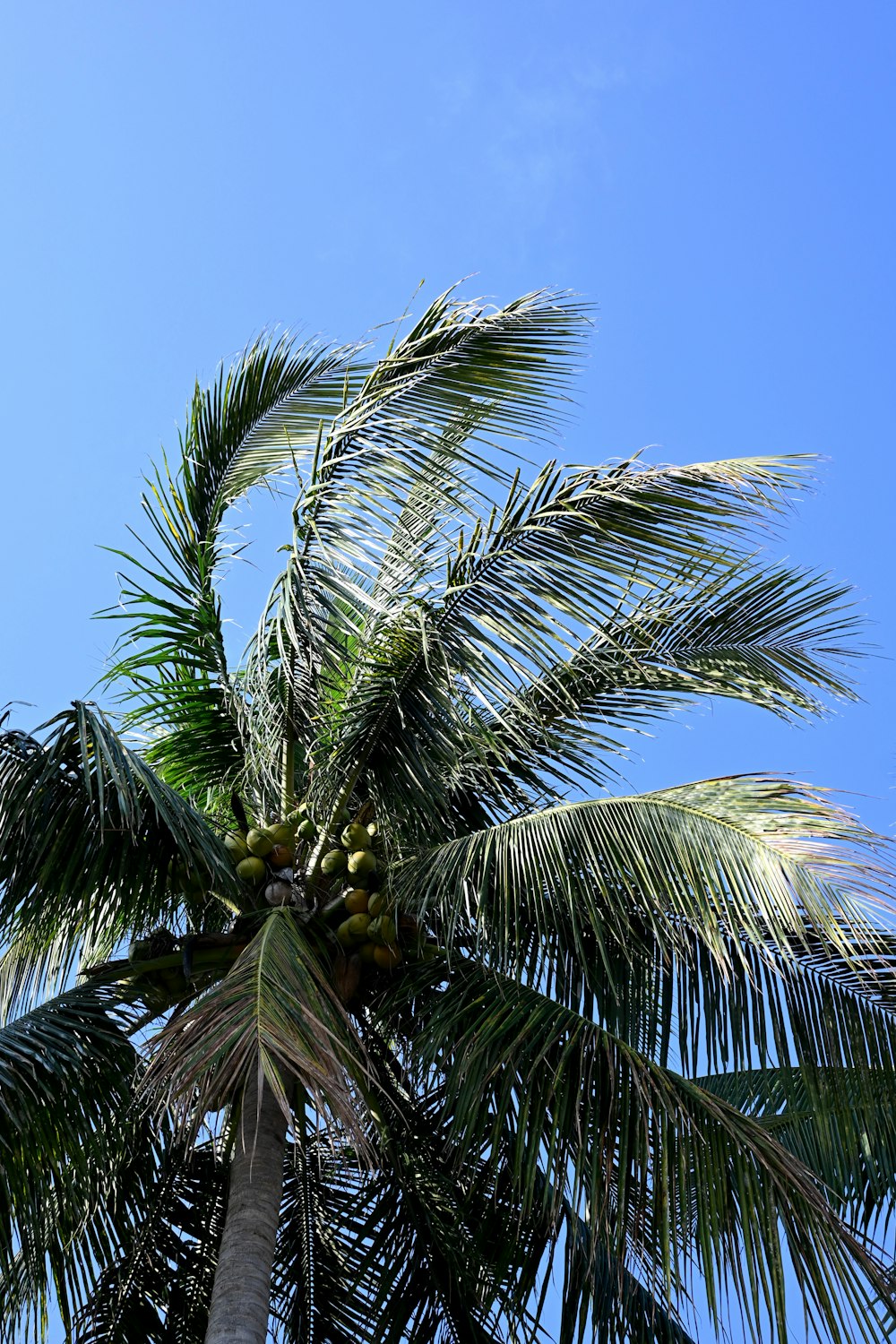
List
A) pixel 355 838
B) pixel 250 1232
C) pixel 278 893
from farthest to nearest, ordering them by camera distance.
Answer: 1. pixel 355 838
2. pixel 278 893
3. pixel 250 1232

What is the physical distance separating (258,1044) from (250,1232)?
1202mm

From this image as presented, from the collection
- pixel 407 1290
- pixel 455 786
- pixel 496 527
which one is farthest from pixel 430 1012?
pixel 496 527

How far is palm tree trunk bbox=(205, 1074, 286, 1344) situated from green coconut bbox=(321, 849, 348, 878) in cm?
91

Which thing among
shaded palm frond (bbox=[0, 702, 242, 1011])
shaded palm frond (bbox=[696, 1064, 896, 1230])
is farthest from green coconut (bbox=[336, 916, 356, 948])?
shaded palm frond (bbox=[696, 1064, 896, 1230])

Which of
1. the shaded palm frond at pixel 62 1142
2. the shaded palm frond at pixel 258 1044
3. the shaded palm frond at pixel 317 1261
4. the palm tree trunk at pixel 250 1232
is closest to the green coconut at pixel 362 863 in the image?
the shaded palm frond at pixel 258 1044

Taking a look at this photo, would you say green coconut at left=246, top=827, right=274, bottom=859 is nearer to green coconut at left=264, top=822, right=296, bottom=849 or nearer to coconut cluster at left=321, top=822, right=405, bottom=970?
green coconut at left=264, top=822, right=296, bottom=849

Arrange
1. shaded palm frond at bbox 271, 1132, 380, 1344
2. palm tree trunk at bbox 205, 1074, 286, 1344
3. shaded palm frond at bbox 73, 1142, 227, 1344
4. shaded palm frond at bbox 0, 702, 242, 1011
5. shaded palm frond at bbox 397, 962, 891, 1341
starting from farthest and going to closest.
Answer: shaded palm frond at bbox 271, 1132, 380, 1344 → shaded palm frond at bbox 73, 1142, 227, 1344 → shaded palm frond at bbox 0, 702, 242, 1011 → palm tree trunk at bbox 205, 1074, 286, 1344 → shaded palm frond at bbox 397, 962, 891, 1341

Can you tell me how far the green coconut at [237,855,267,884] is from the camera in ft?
21.4

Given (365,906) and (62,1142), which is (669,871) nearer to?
(365,906)

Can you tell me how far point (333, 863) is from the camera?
658cm

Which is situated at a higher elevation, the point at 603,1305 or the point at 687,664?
the point at 687,664

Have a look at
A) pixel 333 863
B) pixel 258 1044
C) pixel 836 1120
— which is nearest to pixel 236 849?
pixel 333 863

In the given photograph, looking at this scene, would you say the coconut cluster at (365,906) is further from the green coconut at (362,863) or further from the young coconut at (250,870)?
the young coconut at (250,870)

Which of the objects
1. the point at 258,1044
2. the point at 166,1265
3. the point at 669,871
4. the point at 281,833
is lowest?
the point at 166,1265
